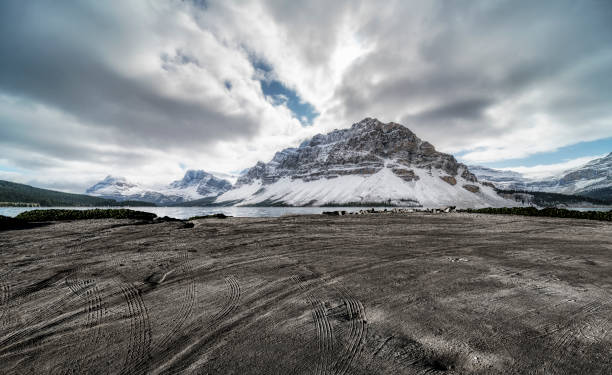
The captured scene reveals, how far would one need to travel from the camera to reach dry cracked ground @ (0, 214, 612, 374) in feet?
11.3

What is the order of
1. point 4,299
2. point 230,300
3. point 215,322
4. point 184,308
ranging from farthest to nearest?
point 4,299 → point 230,300 → point 184,308 → point 215,322

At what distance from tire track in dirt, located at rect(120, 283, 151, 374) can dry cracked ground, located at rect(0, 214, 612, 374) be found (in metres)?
0.02

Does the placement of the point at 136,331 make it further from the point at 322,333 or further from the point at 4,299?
the point at 4,299

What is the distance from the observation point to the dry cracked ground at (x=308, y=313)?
344cm

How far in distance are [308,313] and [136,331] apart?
3.10 metres

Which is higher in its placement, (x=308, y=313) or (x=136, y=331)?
(x=308, y=313)

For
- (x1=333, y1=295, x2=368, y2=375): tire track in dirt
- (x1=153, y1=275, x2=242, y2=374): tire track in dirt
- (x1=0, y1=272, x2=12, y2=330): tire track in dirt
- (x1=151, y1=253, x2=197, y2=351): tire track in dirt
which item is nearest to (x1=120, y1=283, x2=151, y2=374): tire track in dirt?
(x1=151, y1=253, x2=197, y2=351): tire track in dirt

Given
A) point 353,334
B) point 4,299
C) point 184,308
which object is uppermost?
point 353,334

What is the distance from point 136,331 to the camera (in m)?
4.25

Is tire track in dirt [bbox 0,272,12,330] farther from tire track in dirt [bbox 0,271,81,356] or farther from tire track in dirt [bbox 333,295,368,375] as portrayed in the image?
tire track in dirt [bbox 333,295,368,375]

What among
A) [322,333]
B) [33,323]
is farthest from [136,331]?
[322,333]

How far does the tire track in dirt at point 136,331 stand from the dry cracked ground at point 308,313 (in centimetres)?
2

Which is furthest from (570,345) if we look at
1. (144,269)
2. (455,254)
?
(144,269)

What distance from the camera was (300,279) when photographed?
681 cm
